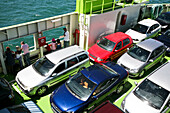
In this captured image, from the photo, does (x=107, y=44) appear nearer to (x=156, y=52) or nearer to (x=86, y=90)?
(x=156, y=52)

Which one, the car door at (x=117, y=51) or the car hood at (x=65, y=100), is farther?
the car door at (x=117, y=51)

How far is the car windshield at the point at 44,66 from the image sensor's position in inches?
335

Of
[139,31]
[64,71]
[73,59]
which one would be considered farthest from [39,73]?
[139,31]

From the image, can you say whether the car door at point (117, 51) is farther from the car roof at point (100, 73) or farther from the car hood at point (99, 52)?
the car roof at point (100, 73)

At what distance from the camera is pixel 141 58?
10.3 meters

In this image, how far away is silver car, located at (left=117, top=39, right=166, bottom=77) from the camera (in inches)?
389

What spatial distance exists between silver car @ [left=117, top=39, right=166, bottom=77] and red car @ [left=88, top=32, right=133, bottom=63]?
0.75 m

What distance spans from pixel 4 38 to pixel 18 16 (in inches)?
757

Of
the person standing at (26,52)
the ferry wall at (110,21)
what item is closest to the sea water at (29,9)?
the ferry wall at (110,21)

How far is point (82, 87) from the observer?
24.6ft

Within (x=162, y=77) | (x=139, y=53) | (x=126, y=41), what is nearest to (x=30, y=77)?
(x=162, y=77)

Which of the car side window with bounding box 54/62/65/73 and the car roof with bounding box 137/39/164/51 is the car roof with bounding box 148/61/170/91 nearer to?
the car roof with bounding box 137/39/164/51

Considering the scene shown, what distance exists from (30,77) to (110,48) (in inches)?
217

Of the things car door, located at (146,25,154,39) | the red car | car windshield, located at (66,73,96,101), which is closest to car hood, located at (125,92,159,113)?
car windshield, located at (66,73,96,101)
